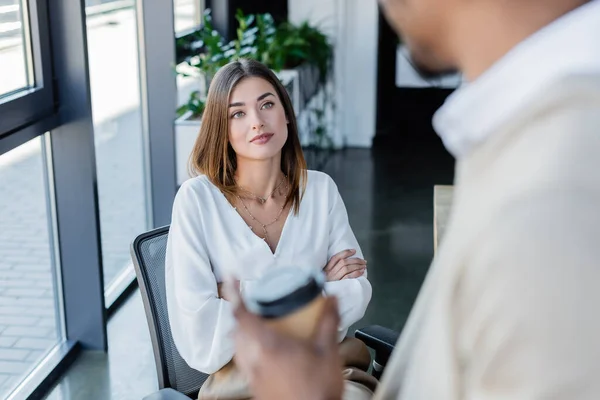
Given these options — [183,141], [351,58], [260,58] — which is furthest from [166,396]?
[351,58]

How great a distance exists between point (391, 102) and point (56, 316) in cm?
590

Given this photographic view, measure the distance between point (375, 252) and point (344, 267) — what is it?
2.81 metres

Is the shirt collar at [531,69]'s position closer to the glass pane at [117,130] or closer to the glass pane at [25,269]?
the glass pane at [25,269]

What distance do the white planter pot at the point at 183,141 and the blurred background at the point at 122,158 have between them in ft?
0.04

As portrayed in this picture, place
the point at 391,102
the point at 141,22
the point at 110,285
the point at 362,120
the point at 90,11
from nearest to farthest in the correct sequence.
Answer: the point at 90,11 < the point at 110,285 < the point at 141,22 < the point at 362,120 < the point at 391,102

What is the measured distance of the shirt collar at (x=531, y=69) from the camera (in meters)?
0.50

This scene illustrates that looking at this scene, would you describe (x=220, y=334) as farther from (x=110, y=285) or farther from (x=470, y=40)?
(x=110, y=285)

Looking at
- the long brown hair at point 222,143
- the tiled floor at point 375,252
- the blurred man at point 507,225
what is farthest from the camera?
the tiled floor at point 375,252

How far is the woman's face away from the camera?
6.97ft

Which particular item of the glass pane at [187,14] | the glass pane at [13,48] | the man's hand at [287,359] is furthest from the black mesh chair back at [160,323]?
the glass pane at [187,14]

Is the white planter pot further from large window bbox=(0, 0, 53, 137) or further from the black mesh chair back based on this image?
the black mesh chair back

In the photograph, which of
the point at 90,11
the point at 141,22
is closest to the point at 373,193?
the point at 141,22

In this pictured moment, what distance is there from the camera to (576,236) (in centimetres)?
43

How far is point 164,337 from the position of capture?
6.68ft
